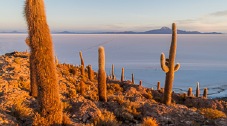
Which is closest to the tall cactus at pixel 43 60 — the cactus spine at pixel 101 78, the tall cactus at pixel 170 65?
the cactus spine at pixel 101 78

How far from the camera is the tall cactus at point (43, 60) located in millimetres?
8492

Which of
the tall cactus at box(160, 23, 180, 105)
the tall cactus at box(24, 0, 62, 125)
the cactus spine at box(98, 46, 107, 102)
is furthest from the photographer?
the tall cactus at box(160, 23, 180, 105)

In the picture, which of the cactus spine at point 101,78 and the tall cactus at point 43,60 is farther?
the cactus spine at point 101,78

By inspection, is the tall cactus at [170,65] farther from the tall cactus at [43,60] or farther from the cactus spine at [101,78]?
the tall cactus at [43,60]

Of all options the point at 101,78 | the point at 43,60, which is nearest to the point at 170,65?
the point at 101,78

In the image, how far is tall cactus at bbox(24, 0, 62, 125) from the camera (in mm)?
8492

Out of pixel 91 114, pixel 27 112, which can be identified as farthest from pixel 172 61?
pixel 27 112

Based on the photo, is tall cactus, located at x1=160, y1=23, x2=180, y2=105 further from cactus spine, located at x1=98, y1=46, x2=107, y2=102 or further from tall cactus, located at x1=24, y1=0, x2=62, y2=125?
tall cactus, located at x1=24, y1=0, x2=62, y2=125

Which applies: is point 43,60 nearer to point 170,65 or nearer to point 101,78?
point 101,78

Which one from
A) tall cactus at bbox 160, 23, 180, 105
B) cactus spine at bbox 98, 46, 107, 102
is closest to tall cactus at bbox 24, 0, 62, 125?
cactus spine at bbox 98, 46, 107, 102

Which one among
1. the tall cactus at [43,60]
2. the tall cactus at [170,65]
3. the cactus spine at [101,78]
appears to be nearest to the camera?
the tall cactus at [43,60]

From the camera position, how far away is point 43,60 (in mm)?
8734

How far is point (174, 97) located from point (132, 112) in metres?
11.8

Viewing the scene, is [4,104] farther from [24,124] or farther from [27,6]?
[27,6]
